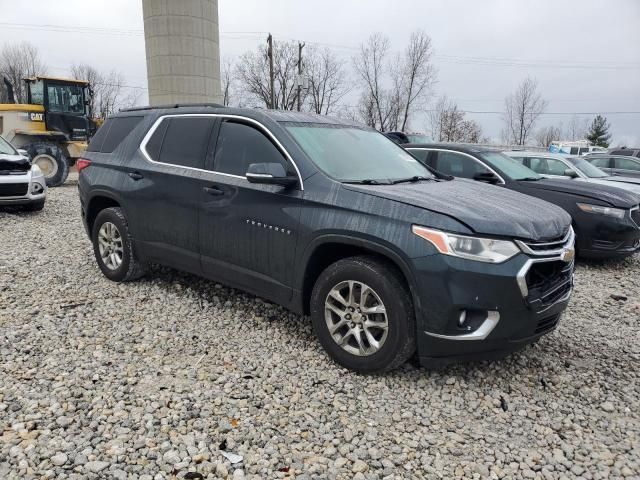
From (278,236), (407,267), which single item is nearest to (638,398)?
(407,267)

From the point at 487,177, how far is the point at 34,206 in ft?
27.6

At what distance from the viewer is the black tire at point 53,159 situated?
13695mm

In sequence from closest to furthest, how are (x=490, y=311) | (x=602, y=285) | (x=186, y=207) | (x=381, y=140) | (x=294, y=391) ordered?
(x=490, y=311) < (x=294, y=391) < (x=186, y=207) < (x=381, y=140) < (x=602, y=285)

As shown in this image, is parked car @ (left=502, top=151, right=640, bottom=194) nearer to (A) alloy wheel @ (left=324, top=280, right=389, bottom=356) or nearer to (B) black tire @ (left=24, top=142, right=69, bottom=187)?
(A) alloy wheel @ (left=324, top=280, right=389, bottom=356)

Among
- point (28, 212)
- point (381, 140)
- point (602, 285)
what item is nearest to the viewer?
point (381, 140)

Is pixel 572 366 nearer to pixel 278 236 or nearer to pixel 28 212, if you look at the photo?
pixel 278 236

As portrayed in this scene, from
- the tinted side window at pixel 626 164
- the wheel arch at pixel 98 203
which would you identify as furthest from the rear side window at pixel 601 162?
the wheel arch at pixel 98 203

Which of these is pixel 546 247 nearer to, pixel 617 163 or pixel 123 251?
pixel 123 251

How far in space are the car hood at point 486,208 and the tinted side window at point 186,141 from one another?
158cm

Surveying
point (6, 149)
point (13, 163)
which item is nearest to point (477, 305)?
point (13, 163)

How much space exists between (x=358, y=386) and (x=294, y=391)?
0.43 m

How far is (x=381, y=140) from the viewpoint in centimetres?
462

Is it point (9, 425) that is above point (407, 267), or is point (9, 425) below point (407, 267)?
below

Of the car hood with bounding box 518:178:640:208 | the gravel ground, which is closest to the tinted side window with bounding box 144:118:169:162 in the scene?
the gravel ground
